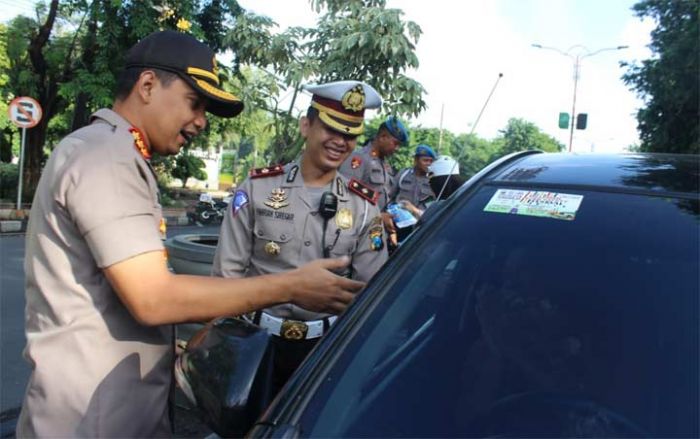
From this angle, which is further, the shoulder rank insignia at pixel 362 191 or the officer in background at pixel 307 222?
the shoulder rank insignia at pixel 362 191

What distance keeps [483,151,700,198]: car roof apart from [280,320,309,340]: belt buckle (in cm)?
85

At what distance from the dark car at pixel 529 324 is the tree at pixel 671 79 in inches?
863

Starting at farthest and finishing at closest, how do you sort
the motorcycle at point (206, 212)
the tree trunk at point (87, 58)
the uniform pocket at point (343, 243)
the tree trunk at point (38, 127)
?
1. the motorcycle at point (206, 212)
2. the tree trunk at point (38, 127)
3. the tree trunk at point (87, 58)
4. the uniform pocket at point (343, 243)

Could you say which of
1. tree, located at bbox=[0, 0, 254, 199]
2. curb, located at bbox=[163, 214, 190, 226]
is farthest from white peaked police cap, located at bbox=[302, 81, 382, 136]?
curb, located at bbox=[163, 214, 190, 226]

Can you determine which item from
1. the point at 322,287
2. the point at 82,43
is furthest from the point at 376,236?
the point at 82,43

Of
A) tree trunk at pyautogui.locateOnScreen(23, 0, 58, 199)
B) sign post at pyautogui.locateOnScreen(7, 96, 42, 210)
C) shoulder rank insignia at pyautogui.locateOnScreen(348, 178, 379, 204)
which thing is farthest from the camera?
tree trunk at pyautogui.locateOnScreen(23, 0, 58, 199)

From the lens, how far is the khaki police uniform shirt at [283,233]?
7.52 feet

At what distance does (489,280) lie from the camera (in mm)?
1586

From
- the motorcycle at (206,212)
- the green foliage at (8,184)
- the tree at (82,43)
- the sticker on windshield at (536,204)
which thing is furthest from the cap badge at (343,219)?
the green foliage at (8,184)

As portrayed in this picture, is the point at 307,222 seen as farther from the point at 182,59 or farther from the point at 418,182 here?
the point at 418,182

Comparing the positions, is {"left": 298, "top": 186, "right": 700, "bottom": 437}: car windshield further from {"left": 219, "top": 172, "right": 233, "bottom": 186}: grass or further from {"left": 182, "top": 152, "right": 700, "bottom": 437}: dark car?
{"left": 219, "top": 172, "right": 233, "bottom": 186}: grass

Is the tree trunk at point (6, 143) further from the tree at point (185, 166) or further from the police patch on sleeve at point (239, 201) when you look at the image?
the police patch on sleeve at point (239, 201)

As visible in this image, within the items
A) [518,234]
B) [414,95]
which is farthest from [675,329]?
[414,95]

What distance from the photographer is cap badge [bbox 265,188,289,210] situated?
2318 millimetres
